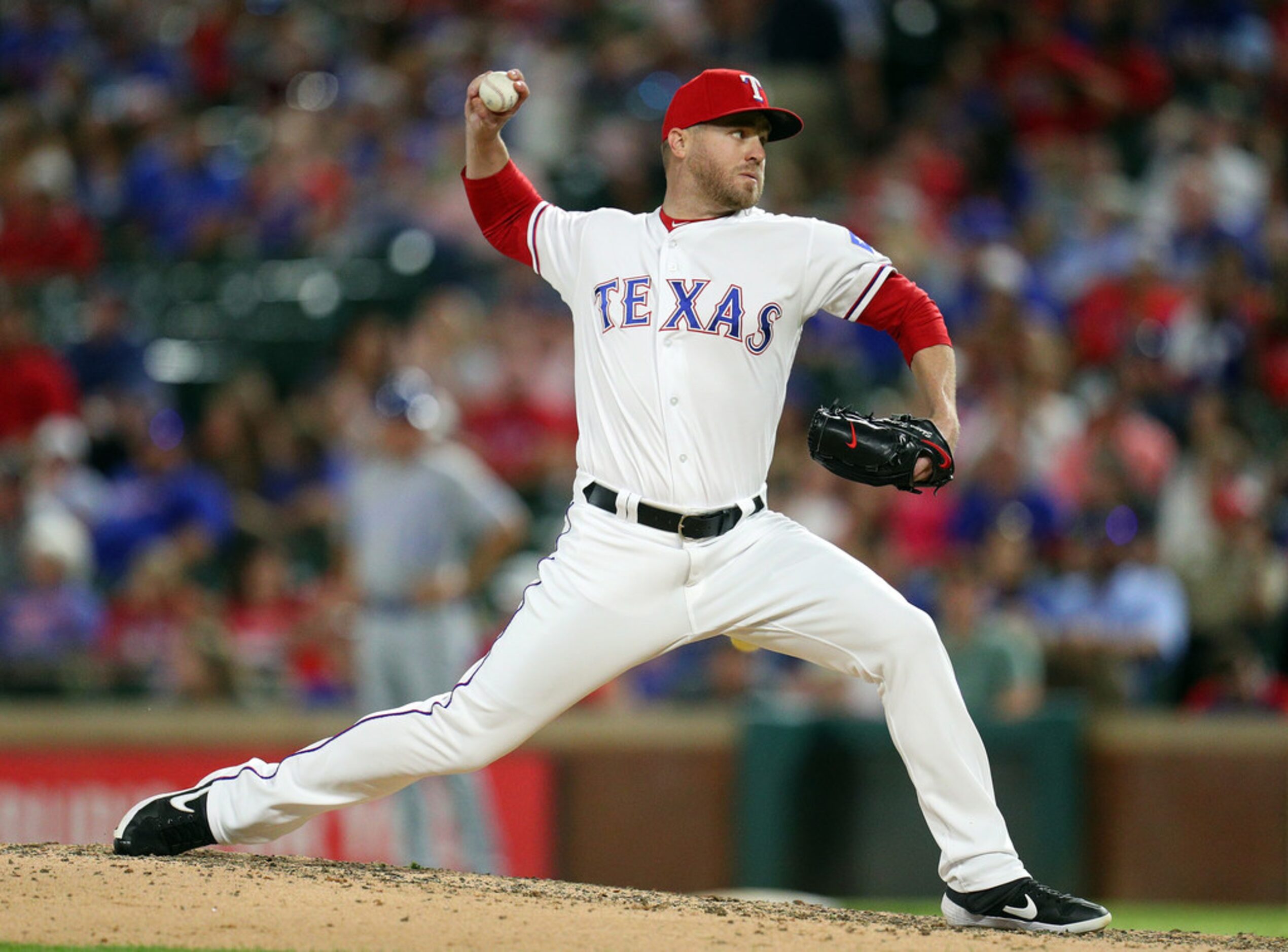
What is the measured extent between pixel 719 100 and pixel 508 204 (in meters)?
0.65

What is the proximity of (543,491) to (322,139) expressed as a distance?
4416 millimetres

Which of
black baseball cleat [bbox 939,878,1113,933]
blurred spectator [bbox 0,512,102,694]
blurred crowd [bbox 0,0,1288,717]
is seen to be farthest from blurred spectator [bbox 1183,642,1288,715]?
blurred spectator [bbox 0,512,102,694]

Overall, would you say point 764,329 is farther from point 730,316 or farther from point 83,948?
point 83,948

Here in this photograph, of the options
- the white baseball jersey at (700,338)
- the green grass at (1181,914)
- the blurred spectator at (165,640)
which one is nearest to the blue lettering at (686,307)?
the white baseball jersey at (700,338)

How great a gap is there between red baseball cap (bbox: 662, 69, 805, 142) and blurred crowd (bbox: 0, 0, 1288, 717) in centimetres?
351

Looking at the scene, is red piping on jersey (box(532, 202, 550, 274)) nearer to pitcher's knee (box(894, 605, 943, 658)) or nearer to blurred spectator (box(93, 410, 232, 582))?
pitcher's knee (box(894, 605, 943, 658))

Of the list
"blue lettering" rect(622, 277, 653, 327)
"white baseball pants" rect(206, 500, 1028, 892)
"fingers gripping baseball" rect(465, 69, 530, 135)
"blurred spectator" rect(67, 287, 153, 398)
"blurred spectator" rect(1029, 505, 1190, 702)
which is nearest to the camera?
"white baseball pants" rect(206, 500, 1028, 892)

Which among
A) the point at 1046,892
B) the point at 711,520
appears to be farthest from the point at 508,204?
the point at 1046,892

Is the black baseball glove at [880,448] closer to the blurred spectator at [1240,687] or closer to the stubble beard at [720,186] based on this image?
the stubble beard at [720,186]

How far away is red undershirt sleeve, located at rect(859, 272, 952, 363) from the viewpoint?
450 cm

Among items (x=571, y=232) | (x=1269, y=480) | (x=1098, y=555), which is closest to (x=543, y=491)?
(x=1098, y=555)

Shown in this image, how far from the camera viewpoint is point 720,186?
4.55 meters

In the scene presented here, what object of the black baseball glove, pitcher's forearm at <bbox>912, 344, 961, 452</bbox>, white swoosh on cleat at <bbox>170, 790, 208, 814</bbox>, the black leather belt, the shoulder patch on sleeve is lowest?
white swoosh on cleat at <bbox>170, 790, 208, 814</bbox>

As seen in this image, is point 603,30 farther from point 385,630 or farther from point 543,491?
point 385,630
